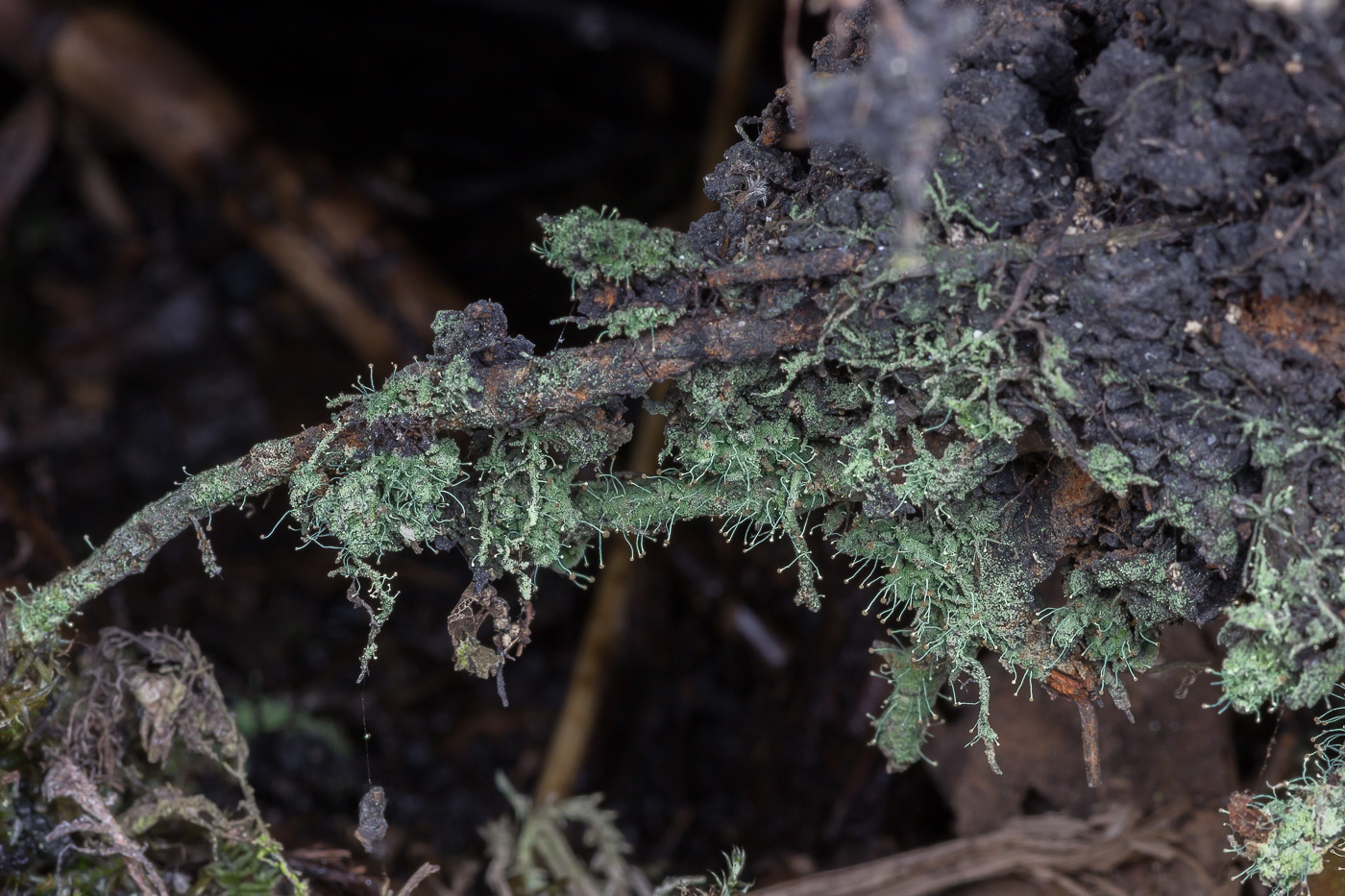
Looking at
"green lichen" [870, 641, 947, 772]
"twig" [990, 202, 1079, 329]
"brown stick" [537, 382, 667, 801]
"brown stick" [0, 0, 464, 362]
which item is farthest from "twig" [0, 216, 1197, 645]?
"brown stick" [0, 0, 464, 362]

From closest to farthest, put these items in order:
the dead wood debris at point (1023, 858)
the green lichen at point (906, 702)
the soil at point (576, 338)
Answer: the soil at point (576, 338) < the green lichen at point (906, 702) < the dead wood debris at point (1023, 858)

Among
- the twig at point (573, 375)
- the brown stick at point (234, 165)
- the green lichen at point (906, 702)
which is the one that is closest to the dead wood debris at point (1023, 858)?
the green lichen at point (906, 702)

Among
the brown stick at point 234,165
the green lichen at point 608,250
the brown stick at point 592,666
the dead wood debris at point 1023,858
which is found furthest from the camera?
the brown stick at point 234,165

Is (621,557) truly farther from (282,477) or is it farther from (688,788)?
(282,477)

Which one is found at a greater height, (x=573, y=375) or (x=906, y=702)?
(x=573, y=375)

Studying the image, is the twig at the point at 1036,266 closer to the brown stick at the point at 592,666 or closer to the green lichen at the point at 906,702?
the green lichen at the point at 906,702

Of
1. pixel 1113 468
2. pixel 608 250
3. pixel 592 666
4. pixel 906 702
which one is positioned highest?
pixel 608 250

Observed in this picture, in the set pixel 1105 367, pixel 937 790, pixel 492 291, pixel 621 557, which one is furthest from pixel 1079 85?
pixel 492 291

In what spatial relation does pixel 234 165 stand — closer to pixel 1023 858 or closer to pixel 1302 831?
pixel 1023 858

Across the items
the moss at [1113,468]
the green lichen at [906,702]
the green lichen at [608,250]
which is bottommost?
the green lichen at [906,702]

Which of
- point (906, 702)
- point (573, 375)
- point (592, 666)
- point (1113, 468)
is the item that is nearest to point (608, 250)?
point (573, 375)
